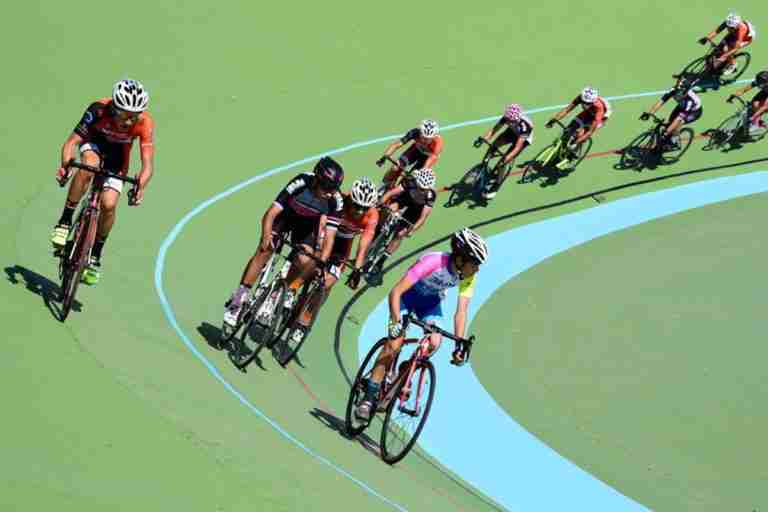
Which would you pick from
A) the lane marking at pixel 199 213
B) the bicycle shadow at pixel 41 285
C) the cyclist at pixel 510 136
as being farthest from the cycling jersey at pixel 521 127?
the bicycle shadow at pixel 41 285

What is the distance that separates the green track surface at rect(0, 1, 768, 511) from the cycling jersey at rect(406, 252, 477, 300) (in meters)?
1.40

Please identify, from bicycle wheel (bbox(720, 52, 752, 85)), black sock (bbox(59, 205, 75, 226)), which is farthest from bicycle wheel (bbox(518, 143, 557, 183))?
black sock (bbox(59, 205, 75, 226))

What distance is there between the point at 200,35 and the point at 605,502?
9.89 metres

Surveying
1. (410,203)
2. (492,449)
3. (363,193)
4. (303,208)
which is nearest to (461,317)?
(303,208)

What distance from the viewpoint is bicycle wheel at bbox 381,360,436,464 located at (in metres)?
8.39

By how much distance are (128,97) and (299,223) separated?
6.63ft

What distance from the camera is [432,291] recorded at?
8.67 metres

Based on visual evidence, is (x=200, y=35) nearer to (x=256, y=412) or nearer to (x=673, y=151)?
(x=673, y=151)

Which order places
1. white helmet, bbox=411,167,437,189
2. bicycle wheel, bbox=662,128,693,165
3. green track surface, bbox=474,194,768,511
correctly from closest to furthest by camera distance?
1. green track surface, bbox=474,194,768,511
2. white helmet, bbox=411,167,437,189
3. bicycle wheel, bbox=662,128,693,165

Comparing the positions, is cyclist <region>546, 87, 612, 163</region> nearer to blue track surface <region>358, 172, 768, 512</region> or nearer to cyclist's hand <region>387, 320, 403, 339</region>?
blue track surface <region>358, 172, 768, 512</region>

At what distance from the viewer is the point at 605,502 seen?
10133 mm

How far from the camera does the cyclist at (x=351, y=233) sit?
9.70 meters

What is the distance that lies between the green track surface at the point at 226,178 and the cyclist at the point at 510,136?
563 millimetres

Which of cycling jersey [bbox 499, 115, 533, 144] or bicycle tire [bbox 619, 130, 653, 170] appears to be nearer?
cycling jersey [bbox 499, 115, 533, 144]
